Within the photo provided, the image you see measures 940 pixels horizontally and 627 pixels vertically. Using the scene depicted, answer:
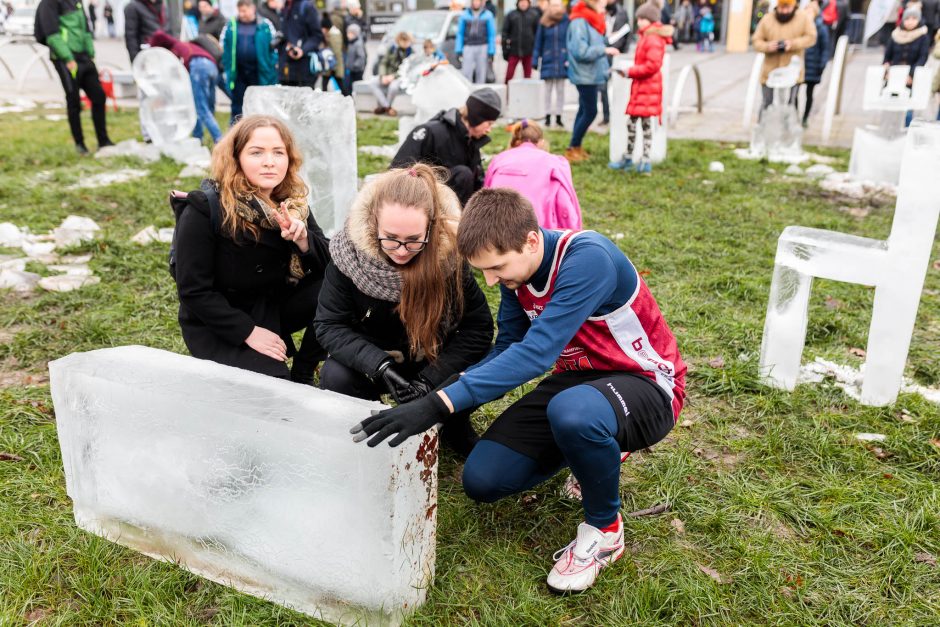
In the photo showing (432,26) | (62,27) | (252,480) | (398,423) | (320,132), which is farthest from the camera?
(432,26)

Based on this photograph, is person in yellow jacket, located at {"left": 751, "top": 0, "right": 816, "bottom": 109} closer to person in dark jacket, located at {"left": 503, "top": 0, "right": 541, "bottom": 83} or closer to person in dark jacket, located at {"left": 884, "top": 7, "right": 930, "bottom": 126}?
person in dark jacket, located at {"left": 884, "top": 7, "right": 930, "bottom": 126}

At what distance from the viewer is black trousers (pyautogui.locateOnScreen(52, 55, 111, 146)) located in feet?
26.6

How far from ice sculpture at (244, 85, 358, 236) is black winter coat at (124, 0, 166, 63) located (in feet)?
16.3

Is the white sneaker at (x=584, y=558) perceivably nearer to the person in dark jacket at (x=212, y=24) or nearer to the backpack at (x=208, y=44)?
the backpack at (x=208, y=44)

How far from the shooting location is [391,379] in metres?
2.64

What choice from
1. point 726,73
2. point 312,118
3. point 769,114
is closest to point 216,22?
point 312,118

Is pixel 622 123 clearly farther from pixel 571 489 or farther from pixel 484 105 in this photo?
pixel 571 489

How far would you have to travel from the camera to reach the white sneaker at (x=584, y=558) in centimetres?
232

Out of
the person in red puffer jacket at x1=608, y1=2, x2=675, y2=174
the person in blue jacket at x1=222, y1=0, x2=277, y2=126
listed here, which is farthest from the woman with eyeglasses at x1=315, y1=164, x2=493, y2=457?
the person in blue jacket at x1=222, y1=0, x2=277, y2=126

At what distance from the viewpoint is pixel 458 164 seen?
4.70 m

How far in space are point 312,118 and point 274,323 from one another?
2188 mm

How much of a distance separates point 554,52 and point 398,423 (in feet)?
30.9

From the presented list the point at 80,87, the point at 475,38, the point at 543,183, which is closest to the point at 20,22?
the point at 475,38

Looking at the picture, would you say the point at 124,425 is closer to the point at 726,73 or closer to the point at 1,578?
the point at 1,578
